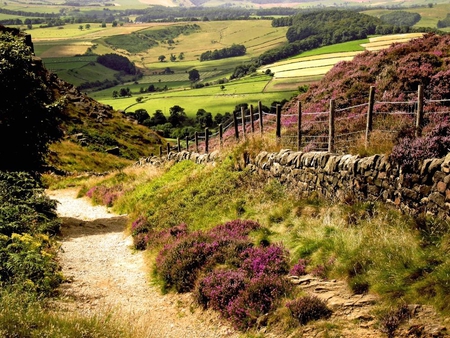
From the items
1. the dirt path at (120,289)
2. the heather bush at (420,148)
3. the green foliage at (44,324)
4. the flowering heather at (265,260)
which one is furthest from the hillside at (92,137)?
the heather bush at (420,148)

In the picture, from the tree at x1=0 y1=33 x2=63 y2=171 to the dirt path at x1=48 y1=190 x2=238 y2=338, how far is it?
3.85 metres

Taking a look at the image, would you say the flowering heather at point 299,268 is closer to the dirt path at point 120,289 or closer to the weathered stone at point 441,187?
the dirt path at point 120,289

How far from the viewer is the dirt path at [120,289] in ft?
32.8

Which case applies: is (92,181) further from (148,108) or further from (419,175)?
(148,108)

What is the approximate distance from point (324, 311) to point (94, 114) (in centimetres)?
7864

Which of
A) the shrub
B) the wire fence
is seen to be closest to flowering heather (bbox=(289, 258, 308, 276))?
the shrub

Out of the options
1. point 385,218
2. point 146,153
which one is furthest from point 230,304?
point 146,153

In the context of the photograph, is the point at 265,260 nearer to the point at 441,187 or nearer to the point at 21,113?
the point at 441,187

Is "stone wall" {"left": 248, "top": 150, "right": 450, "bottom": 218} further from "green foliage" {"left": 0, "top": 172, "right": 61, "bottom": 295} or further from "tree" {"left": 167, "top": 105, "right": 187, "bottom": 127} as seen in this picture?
"tree" {"left": 167, "top": 105, "right": 187, "bottom": 127}

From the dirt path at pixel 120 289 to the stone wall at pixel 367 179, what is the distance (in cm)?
488

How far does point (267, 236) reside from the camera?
1266cm

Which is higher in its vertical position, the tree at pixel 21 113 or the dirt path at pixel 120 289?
the tree at pixel 21 113

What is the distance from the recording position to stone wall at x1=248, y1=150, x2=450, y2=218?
9.86 metres

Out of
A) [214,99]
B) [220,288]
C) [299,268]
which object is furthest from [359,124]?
[214,99]
